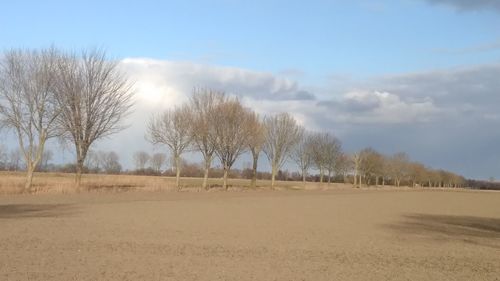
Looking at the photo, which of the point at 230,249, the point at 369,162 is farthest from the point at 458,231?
the point at 369,162

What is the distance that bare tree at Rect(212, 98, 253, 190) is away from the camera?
62906 mm

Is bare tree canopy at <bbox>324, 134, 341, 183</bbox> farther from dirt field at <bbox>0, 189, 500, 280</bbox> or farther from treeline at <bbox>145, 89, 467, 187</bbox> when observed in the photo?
dirt field at <bbox>0, 189, 500, 280</bbox>

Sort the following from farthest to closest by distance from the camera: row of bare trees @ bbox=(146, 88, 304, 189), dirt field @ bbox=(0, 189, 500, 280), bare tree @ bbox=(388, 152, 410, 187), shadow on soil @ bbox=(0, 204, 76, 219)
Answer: bare tree @ bbox=(388, 152, 410, 187) < row of bare trees @ bbox=(146, 88, 304, 189) < shadow on soil @ bbox=(0, 204, 76, 219) < dirt field @ bbox=(0, 189, 500, 280)

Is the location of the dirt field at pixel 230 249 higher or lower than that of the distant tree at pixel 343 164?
lower

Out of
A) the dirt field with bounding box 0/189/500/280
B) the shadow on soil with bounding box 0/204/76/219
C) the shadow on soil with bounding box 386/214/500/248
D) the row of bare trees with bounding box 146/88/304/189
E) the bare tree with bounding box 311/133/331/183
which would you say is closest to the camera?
the dirt field with bounding box 0/189/500/280

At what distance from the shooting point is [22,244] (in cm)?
1446

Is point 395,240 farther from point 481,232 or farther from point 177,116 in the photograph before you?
point 177,116

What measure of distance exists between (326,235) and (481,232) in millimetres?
8870

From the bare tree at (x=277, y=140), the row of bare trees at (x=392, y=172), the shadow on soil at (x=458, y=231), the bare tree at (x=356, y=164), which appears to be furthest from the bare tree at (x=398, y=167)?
the shadow on soil at (x=458, y=231)

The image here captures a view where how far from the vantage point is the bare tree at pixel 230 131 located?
62906 mm

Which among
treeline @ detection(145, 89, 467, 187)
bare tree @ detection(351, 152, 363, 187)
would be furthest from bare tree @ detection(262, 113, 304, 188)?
bare tree @ detection(351, 152, 363, 187)

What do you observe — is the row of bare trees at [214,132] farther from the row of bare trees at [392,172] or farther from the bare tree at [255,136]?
the row of bare trees at [392,172]

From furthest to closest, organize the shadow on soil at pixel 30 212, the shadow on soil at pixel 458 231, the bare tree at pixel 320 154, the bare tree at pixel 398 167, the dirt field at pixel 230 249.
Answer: the bare tree at pixel 398 167 < the bare tree at pixel 320 154 < the shadow on soil at pixel 30 212 < the shadow on soil at pixel 458 231 < the dirt field at pixel 230 249

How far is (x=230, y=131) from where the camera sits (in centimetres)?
6375
